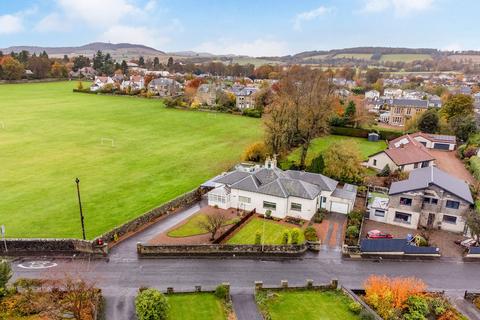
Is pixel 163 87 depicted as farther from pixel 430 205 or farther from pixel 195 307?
pixel 195 307

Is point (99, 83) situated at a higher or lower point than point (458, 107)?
higher

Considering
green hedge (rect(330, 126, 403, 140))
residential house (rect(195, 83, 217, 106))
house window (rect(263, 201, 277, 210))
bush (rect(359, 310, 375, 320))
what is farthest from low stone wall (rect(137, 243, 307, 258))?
residential house (rect(195, 83, 217, 106))

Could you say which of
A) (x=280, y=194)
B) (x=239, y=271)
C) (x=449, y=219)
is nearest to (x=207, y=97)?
(x=280, y=194)

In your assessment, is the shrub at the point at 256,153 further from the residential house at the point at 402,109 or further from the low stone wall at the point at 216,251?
the residential house at the point at 402,109

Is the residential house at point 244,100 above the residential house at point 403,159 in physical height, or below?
above

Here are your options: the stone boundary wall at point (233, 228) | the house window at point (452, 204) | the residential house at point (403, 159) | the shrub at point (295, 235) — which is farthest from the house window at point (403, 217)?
the residential house at point (403, 159)

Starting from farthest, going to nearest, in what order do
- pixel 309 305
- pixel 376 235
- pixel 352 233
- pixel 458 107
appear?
pixel 458 107
pixel 376 235
pixel 352 233
pixel 309 305
